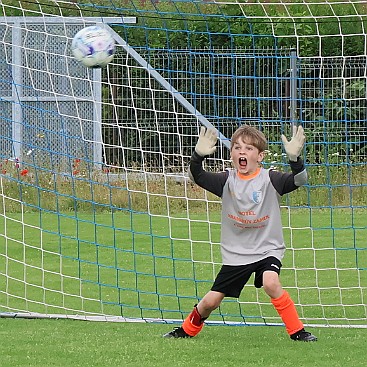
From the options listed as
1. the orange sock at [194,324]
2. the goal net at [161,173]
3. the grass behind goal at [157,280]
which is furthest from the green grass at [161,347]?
the grass behind goal at [157,280]

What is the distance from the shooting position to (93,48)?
6934 mm

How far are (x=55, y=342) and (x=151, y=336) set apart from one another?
59cm

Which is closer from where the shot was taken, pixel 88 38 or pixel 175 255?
pixel 88 38

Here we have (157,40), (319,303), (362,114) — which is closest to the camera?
(319,303)

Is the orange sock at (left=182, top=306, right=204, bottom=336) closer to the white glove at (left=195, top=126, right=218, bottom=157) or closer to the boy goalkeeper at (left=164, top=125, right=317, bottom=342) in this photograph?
the boy goalkeeper at (left=164, top=125, right=317, bottom=342)

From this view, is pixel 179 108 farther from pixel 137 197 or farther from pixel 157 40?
pixel 157 40

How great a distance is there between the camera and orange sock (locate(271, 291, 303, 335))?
241 inches

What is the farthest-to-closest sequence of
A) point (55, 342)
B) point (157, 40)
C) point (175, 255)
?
point (157, 40) → point (175, 255) → point (55, 342)

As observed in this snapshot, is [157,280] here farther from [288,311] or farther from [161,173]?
[288,311]

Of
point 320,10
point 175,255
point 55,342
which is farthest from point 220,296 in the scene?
point 320,10

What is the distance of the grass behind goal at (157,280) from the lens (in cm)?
771

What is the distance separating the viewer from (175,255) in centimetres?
1085

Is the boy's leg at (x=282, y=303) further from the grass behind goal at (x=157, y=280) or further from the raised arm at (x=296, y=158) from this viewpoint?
the grass behind goal at (x=157, y=280)

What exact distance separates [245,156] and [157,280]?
118 inches
